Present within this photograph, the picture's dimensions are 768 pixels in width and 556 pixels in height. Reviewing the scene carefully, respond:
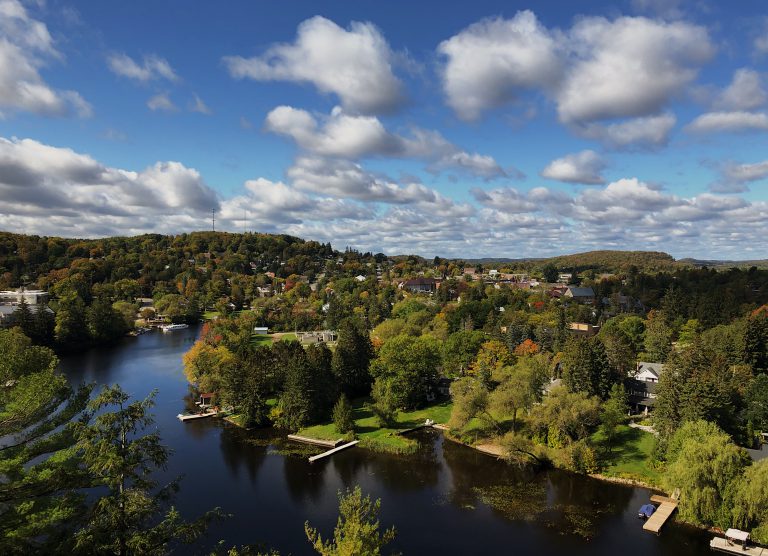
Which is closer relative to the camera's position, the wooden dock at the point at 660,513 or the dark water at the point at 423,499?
the dark water at the point at 423,499

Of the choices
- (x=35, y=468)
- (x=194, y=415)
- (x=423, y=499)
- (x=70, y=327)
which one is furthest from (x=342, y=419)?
(x=70, y=327)

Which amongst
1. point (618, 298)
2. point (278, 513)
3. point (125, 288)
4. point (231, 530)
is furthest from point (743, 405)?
point (125, 288)

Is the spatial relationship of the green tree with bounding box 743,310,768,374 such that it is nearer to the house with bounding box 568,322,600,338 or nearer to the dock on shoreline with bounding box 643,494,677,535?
the house with bounding box 568,322,600,338

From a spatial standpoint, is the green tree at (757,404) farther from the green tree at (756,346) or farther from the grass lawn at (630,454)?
the green tree at (756,346)

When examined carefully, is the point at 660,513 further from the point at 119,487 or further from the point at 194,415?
the point at 194,415

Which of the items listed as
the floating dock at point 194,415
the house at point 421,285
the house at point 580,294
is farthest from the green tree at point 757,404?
the house at point 421,285

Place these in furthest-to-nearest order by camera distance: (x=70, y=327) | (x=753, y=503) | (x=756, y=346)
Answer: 1. (x=70, y=327)
2. (x=756, y=346)
3. (x=753, y=503)
